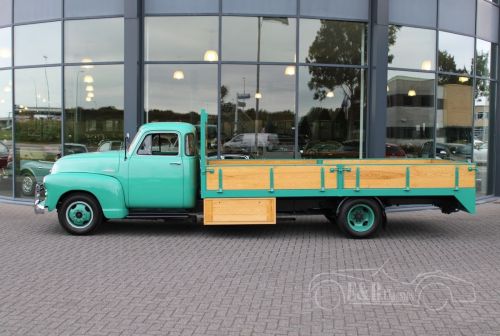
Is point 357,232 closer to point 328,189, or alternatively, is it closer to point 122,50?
point 328,189

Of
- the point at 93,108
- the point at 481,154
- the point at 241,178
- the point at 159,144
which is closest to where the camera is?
the point at 241,178

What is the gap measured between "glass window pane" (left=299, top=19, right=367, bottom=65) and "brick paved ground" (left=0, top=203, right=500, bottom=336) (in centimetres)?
427

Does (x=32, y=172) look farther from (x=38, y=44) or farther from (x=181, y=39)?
(x=181, y=39)

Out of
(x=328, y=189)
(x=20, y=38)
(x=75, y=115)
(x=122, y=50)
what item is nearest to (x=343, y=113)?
(x=328, y=189)

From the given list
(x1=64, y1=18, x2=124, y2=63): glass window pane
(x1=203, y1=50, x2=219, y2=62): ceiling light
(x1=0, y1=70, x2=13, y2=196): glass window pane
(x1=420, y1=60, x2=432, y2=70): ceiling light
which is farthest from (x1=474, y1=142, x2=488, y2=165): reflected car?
(x1=0, y1=70, x2=13, y2=196): glass window pane

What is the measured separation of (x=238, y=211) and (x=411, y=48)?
6.84 m

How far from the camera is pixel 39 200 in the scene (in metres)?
9.64

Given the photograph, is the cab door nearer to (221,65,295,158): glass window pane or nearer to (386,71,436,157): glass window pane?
(221,65,295,158): glass window pane

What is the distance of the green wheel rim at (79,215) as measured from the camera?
9.36m

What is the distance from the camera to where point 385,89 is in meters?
12.5

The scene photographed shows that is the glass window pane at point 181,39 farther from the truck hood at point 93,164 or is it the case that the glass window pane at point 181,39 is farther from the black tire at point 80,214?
the black tire at point 80,214

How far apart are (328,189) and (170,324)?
4858mm

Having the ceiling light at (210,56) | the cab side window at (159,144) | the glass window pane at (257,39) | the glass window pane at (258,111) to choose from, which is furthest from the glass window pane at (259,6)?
the cab side window at (159,144)

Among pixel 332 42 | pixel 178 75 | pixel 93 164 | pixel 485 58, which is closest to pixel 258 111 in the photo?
pixel 178 75
